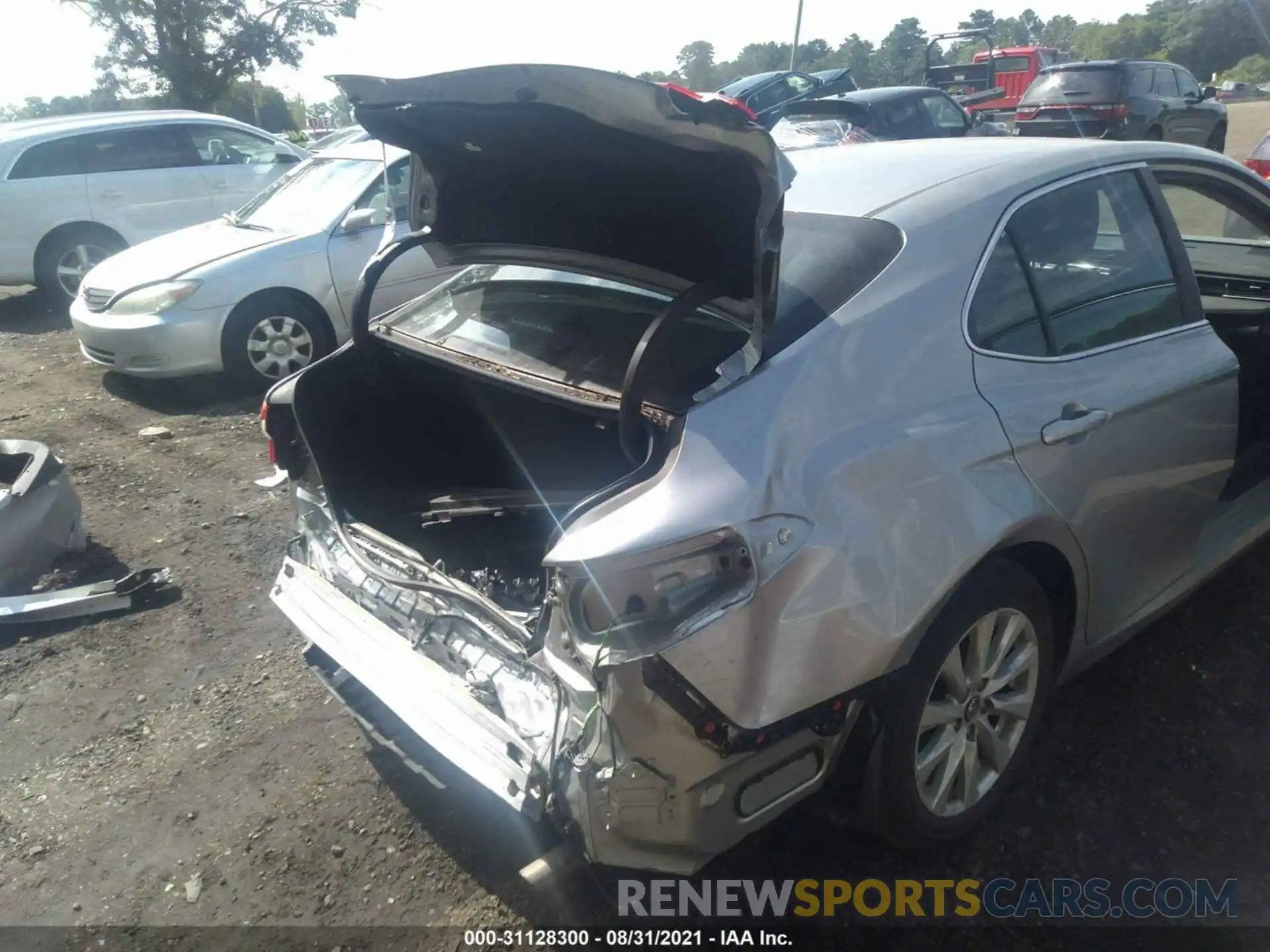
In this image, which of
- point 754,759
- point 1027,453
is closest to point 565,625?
point 754,759

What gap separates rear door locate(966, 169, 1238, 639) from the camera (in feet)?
8.13

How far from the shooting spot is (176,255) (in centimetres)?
723

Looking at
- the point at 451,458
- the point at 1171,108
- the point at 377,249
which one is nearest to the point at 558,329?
the point at 451,458

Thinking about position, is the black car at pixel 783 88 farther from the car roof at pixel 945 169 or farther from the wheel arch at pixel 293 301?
the car roof at pixel 945 169

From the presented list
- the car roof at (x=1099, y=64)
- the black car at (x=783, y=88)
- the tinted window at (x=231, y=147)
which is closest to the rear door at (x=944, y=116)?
the black car at (x=783, y=88)

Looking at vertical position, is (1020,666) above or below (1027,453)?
below

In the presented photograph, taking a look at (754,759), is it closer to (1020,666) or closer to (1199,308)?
(1020,666)

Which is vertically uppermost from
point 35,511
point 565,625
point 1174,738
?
point 565,625

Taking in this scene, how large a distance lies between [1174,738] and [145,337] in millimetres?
6517

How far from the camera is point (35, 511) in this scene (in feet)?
13.8

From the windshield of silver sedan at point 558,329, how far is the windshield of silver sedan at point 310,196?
435 centimetres

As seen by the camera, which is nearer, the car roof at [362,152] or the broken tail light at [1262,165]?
the car roof at [362,152]

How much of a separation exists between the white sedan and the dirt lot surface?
3.14 m

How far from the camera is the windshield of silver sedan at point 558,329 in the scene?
249 cm
